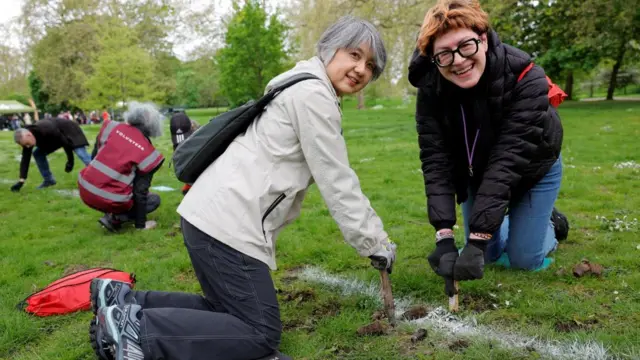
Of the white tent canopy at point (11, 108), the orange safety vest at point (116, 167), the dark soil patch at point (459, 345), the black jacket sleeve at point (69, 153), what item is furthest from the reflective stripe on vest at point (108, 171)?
the white tent canopy at point (11, 108)

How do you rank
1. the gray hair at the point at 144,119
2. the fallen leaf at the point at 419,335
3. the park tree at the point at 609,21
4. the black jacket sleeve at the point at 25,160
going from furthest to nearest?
the park tree at the point at 609,21 < the black jacket sleeve at the point at 25,160 < the gray hair at the point at 144,119 < the fallen leaf at the point at 419,335

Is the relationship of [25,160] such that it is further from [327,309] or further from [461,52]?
[461,52]

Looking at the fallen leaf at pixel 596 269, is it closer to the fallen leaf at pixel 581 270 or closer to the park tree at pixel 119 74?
the fallen leaf at pixel 581 270

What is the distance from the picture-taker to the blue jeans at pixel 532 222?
3953 mm

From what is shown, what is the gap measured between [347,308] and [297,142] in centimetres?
144

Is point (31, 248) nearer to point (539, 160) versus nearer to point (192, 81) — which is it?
point (539, 160)

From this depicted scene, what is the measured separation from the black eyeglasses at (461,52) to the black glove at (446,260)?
125 centimetres

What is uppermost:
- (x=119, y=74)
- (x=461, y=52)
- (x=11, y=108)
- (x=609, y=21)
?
(x=609, y=21)

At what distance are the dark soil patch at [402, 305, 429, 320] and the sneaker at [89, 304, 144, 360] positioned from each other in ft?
5.75

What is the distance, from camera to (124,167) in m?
5.78

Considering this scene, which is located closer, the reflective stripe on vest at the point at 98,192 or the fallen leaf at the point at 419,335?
the fallen leaf at the point at 419,335

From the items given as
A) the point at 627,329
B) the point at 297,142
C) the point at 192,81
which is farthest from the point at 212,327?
the point at 192,81

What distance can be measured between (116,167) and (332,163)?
371 centimetres

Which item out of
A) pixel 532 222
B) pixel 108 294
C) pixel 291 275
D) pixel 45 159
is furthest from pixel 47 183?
pixel 532 222
